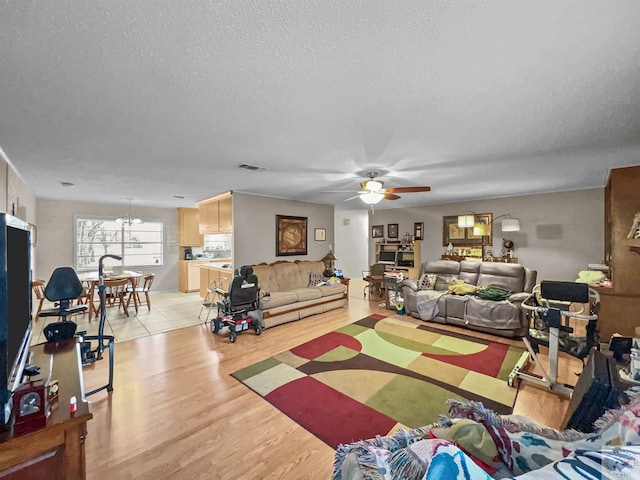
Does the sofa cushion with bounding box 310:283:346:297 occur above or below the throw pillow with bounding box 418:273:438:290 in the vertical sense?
below

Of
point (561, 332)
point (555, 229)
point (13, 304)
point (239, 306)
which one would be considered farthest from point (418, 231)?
point (13, 304)

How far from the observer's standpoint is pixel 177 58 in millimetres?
1467

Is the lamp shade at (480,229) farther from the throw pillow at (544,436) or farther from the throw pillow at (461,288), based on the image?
the throw pillow at (544,436)

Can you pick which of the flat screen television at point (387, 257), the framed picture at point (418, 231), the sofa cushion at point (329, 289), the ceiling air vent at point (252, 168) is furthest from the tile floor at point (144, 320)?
the framed picture at point (418, 231)

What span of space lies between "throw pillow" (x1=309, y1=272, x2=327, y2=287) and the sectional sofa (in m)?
1.77

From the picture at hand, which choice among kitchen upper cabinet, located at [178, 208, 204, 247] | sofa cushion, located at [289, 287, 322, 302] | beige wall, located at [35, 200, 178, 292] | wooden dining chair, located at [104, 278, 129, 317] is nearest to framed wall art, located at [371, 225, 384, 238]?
sofa cushion, located at [289, 287, 322, 302]

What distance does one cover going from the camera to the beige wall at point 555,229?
529 centimetres

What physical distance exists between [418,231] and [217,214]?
5125mm

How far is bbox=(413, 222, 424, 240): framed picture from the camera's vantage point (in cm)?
744

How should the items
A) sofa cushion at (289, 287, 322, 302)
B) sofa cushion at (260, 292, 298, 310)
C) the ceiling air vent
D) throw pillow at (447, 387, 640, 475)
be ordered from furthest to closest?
sofa cushion at (289, 287, 322, 302), sofa cushion at (260, 292, 298, 310), the ceiling air vent, throw pillow at (447, 387, 640, 475)

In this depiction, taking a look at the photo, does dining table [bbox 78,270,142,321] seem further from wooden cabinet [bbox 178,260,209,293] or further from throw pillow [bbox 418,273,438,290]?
throw pillow [bbox 418,273,438,290]

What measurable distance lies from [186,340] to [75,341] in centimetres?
207

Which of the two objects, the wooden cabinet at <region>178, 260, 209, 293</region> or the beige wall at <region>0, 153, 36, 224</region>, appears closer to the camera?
the beige wall at <region>0, 153, 36, 224</region>

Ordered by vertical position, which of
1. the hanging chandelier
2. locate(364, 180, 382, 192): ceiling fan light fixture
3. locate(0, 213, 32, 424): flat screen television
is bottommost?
locate(0, 213, 32, 424): flat screen television
